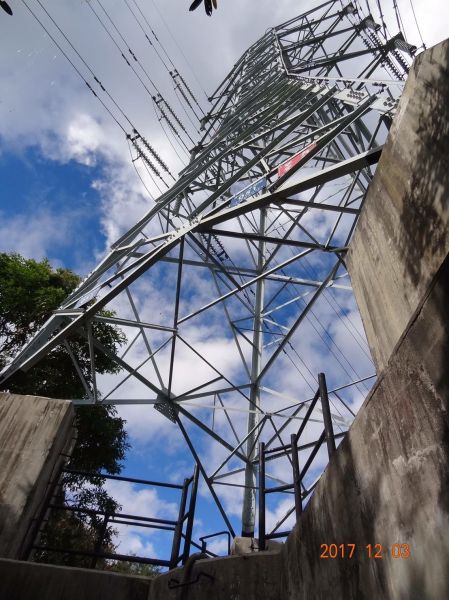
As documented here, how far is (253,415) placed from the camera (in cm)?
800

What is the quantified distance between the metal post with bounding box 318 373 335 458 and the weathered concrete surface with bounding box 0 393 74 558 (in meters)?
3.66

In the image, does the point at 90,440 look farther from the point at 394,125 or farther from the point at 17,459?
the point at 394,125

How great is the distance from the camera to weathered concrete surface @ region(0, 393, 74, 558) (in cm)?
438

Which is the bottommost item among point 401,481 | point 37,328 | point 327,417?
point 401,481

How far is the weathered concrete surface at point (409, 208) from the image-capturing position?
10.8 ft

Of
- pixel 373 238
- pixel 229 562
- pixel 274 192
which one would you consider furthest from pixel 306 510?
pixel 274 192

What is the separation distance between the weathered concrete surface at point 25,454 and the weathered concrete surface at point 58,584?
24.8 inches

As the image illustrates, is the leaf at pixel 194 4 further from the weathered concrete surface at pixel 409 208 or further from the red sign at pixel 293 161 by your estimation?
the red sign at pixel 293 161

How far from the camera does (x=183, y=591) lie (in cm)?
362

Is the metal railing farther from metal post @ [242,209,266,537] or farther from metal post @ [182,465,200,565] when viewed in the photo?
metal post @ [242,209,266,537]

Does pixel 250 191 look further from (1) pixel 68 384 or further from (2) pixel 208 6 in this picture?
(1) pixel 68 384
